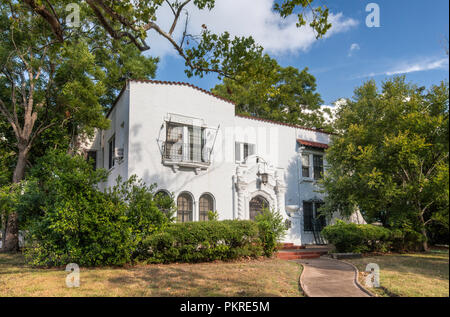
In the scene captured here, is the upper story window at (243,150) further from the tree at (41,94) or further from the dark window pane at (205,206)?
the tree at (41,94)

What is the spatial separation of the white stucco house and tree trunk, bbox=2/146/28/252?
416cm

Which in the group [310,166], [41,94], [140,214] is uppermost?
[41,94]

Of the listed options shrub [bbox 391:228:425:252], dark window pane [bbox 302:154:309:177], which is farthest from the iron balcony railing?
shrub [bbox 391:228:425:252]

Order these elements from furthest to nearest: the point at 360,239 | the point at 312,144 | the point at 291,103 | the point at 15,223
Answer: the point at 291,103
the point at 312,144
the point at 15,223
the point at 360,239

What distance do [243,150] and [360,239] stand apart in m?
7.71

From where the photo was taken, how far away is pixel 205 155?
1628cm

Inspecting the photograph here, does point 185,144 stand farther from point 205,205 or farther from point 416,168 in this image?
point 416,168

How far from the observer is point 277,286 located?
7020 mm

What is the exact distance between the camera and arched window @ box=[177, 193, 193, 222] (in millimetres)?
15359

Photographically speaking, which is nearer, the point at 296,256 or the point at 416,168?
the point at 416,168

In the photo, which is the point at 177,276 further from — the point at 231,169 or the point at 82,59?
the point at 82,59

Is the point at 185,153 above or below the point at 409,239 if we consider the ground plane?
above

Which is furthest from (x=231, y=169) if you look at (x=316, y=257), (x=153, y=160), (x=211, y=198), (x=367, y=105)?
(x=367, y=105)

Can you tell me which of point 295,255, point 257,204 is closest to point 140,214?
point 295,255
